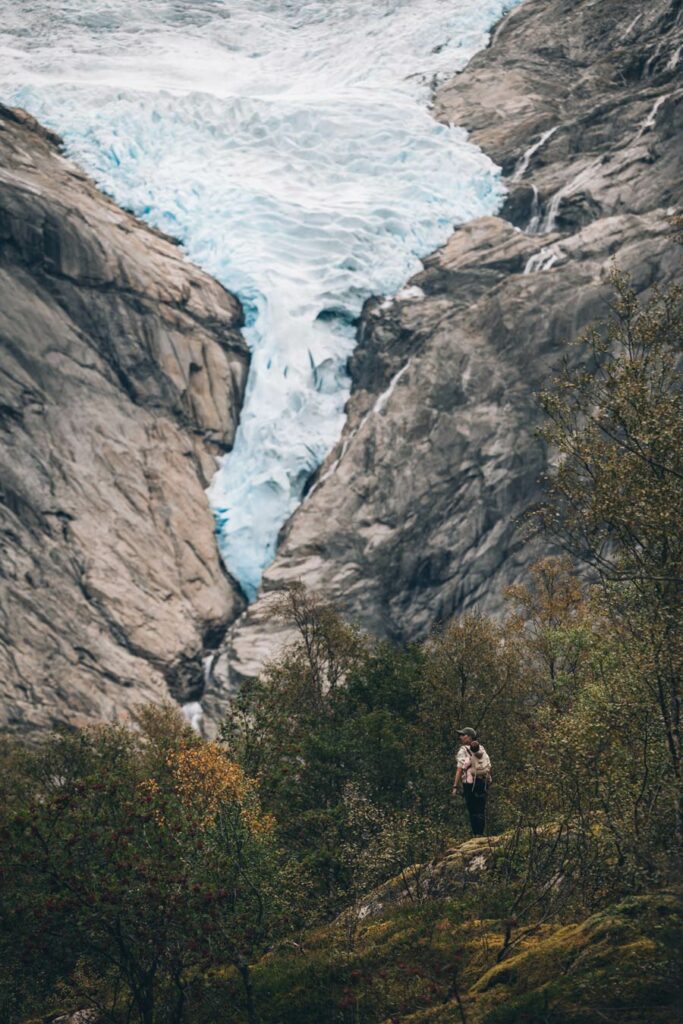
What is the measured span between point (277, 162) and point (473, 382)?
120 ft

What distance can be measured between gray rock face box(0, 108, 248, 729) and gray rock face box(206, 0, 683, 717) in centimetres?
531

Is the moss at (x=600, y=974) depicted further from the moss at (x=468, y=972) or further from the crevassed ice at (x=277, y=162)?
the crevassed ice at (x=277, y=162)

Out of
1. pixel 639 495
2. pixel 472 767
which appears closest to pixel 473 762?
pixel 472 767

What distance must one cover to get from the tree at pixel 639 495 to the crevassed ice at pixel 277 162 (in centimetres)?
5110

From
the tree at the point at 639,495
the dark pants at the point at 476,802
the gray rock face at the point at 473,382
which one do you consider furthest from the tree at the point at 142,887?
the gray rock face at the point at 473,382

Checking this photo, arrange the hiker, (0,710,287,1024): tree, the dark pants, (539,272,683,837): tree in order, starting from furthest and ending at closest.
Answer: the dark pants, the hiker, (539,272,683,837): tree, (0,710,287,1024): tree

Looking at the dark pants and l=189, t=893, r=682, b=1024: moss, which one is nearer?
l=189, t=893, r=682, b=1024: moss

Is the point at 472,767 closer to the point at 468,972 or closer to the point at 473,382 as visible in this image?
the point at 468,972

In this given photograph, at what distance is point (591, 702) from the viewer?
28797 millimetres

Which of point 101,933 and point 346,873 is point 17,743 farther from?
point 101,933

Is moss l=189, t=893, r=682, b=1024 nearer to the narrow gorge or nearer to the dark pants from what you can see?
the dark pants

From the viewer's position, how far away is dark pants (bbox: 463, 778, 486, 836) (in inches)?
1095

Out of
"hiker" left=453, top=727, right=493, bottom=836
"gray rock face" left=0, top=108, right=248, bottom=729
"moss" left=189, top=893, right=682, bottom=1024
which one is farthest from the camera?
"gray rock face" left=0, top=108, right=248, bottom=729

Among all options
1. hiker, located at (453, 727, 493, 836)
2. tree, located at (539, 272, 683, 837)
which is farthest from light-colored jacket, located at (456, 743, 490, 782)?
tree, located at (539, 272, 683, 837)
